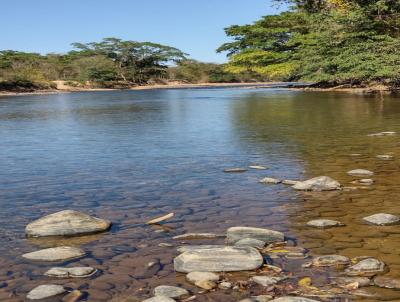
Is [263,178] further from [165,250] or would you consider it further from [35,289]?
[35,289]

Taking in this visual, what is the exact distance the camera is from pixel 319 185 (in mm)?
7871

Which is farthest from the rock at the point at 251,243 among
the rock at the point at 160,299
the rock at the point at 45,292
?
the rock at the point at 45,292

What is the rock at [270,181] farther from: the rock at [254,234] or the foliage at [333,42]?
the foliage at [333,42]

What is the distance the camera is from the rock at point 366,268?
4590mm

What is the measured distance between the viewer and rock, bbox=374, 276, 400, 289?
14.1 feet

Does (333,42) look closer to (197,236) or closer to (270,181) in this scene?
(270,181)

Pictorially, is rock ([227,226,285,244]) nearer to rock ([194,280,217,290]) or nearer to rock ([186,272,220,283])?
rock ([186,272,220,283])

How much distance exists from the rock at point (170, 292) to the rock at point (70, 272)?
78 cm

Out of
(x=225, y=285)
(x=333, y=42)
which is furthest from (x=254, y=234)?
(x=333, y=42)

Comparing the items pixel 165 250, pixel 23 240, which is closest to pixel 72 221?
pixel 23 240

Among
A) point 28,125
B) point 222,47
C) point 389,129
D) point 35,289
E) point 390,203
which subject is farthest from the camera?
point 222,47

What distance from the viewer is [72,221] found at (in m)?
6.03

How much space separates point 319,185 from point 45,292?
4.81 metres

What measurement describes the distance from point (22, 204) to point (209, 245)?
335 centimetres
